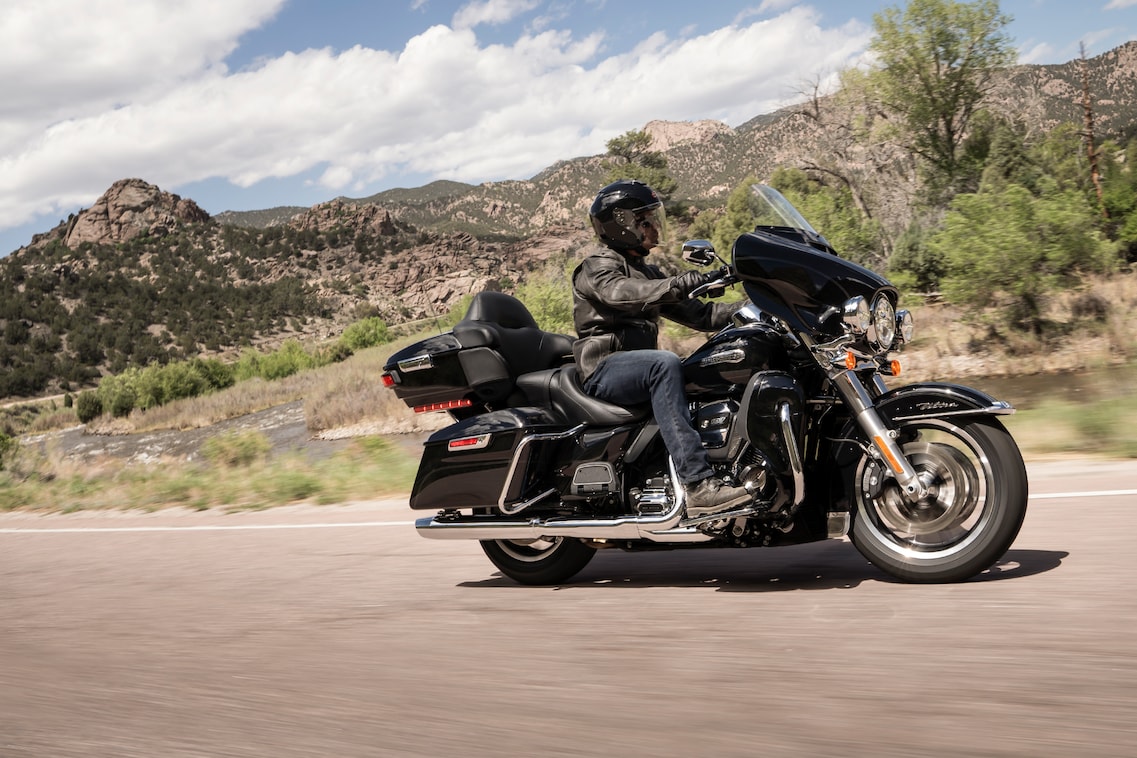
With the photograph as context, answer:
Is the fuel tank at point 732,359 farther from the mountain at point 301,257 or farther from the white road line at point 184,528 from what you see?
the mountain at point 301,257

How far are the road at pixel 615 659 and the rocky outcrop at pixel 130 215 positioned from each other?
14211 centimetres

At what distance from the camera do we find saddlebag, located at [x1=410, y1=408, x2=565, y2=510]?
5570 mm

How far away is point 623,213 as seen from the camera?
5.43 metres

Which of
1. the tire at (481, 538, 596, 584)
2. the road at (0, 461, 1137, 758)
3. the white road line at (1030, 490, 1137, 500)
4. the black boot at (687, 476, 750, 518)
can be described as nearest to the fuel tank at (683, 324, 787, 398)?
the black boot at (687, 476, 750, 518)

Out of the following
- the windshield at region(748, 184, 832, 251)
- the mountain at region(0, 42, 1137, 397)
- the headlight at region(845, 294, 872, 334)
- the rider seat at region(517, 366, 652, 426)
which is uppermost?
the mountain at region(0, 42, 1137, 397)

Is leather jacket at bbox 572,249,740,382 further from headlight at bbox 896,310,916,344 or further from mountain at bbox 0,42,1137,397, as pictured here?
mountain at bbox 0,42,1137,397

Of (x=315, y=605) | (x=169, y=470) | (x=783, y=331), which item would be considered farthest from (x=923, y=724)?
(x=169, y=470)

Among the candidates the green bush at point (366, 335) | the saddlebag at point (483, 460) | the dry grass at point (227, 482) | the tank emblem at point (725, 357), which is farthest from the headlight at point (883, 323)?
the green bush at point (366, 335)

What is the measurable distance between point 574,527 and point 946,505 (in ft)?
6.17

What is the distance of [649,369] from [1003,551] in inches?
72.7

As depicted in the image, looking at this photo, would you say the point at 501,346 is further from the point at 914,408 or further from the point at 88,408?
the point at 88,408

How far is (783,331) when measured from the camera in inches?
196

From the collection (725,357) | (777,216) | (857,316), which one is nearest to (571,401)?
(725,357)

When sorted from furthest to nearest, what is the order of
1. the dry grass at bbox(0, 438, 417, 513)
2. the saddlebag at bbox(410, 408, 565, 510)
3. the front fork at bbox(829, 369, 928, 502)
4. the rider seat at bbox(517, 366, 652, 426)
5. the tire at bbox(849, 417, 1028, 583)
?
the dry grass at bbox(0, 438, 417, 513) < the saddlebag at bbox(410, 408, 565, 510) < the rider seat at bbox(517, 366, 652, 426) < the front fork at bbox(829, 369, 928, 502) < the tire at bbox(849, 417, 1028, 583)
